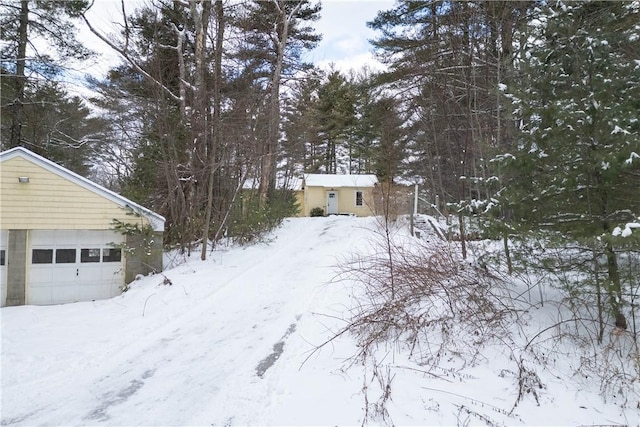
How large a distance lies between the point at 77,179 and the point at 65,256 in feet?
6.90

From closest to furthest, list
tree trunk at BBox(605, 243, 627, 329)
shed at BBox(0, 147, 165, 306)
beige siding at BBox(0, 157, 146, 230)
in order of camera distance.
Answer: tree trunk at BBox(605, 243, 627, 329)
beige siding at BBox(0, 157, 146, 230)
shed at BBox(0, 147, 165, 306)

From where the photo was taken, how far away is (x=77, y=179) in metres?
9.18

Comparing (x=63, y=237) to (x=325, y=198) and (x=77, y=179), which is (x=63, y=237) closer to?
(x=77, y=179)

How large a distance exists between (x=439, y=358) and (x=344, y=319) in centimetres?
153

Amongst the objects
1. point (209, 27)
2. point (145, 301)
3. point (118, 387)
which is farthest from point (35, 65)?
point (118, 387)

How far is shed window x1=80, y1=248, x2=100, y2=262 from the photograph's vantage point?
954 cm

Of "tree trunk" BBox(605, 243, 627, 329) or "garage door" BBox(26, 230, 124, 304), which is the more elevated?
"tree trunk" BBox(605, 243, 627, 329)

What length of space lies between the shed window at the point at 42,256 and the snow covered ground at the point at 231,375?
8.25ft

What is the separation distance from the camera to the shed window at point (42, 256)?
29.9 feet

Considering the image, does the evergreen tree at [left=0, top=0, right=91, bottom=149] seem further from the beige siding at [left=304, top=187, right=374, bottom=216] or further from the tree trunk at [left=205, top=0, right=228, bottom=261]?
the beige siding at [left=304, top=187, right=374, bottom=216]

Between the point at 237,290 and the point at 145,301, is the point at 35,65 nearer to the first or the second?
the point at 145,301

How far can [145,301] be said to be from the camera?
6965 millimetres

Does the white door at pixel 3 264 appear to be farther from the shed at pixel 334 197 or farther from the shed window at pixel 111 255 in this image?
the shed at pixel 334 197

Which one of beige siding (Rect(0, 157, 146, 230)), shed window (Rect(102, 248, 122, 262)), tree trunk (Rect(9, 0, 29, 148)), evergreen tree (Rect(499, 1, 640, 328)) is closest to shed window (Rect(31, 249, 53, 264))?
→ beige siding (Rect(0, 157, 146, 230))
